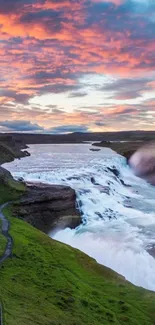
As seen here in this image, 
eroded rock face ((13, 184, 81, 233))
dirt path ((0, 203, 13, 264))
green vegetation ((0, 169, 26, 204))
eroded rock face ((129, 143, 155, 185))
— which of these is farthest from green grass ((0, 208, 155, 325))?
eroded rock face ((129, 143, 155, 185))

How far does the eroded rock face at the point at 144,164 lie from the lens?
89.1 metres

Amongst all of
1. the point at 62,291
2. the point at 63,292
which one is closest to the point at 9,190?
the point at 62,291

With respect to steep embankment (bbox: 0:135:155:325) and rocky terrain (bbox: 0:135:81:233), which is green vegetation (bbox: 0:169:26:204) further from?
steep embankment (bbox: 0:135:155:325)

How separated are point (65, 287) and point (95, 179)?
40162 mm

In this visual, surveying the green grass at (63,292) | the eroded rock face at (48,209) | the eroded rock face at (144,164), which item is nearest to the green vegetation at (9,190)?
the eroded rock face at (48,209)

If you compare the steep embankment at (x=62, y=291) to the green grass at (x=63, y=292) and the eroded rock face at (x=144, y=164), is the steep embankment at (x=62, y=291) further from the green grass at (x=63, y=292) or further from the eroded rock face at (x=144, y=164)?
the eroded rock face at (x=144, y=164)

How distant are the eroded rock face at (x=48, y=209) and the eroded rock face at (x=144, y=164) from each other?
43.6 m

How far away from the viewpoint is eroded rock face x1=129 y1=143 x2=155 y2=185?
89125 mm

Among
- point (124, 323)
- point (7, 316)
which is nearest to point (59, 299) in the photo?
point (124, 323)

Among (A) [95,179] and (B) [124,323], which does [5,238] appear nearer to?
(B) [124,323]

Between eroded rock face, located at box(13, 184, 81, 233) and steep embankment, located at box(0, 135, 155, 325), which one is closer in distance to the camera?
steep embankment, located at box(0, 135, 155, 325)

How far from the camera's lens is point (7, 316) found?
45.6 feet

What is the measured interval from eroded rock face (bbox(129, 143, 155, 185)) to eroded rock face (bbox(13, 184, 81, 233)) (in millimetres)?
43633

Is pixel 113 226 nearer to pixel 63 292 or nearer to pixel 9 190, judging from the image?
pixel 9 190
